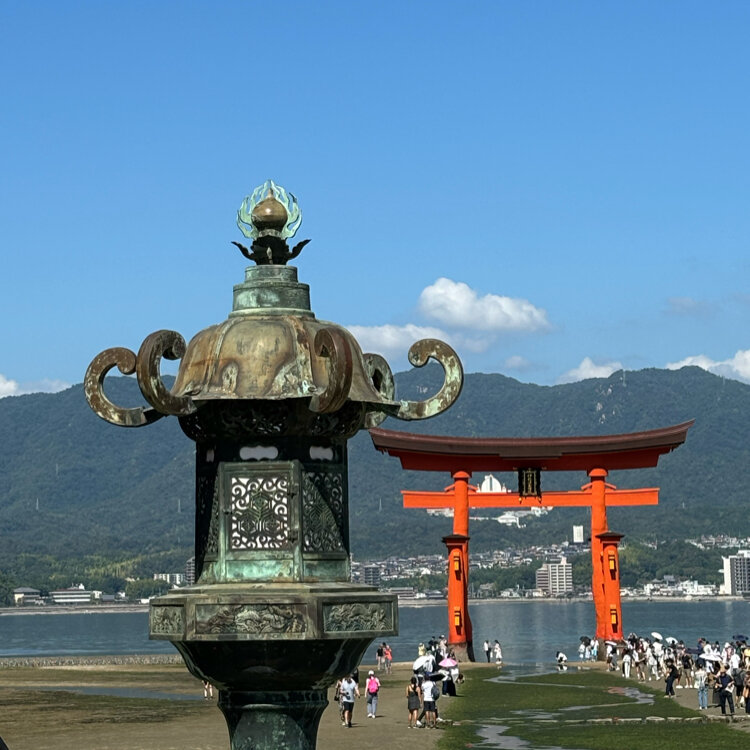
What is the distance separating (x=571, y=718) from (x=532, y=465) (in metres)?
19.0

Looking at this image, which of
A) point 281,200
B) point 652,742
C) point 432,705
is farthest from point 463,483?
point 281,200

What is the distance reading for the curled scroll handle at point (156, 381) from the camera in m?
7.23

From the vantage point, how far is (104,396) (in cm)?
781

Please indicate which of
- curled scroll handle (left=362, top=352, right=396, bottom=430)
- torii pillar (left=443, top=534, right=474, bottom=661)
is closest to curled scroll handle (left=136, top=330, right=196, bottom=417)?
curled scroll handle (left=362, top=352, right=396, bottom=430)

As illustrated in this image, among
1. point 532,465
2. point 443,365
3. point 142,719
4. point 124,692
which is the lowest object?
point 142,719

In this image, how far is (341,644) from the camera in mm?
7387

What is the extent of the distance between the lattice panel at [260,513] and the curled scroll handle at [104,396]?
0.57 metres

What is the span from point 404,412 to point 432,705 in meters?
25.4

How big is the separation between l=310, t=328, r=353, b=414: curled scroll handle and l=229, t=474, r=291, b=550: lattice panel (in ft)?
1.49

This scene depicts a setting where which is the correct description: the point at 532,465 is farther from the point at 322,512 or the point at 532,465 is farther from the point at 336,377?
the point at 336,377

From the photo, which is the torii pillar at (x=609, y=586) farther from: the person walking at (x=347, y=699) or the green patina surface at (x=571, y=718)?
the person walking at (x=347, y=699)

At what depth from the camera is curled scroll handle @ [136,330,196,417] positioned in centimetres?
723

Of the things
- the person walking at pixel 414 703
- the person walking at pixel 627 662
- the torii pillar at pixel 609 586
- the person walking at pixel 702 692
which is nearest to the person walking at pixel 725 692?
the person walking at pixel 702 692

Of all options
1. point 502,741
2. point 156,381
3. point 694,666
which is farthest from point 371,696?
point 156,381
